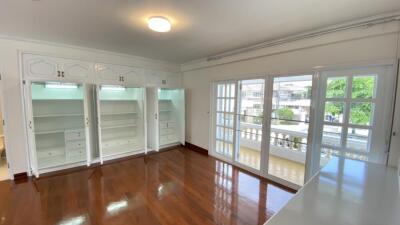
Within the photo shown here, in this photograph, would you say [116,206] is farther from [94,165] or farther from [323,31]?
[323,31]

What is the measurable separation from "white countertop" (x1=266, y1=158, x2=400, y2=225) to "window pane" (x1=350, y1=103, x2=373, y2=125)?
2.92 feet

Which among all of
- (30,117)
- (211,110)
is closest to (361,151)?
(211,110)

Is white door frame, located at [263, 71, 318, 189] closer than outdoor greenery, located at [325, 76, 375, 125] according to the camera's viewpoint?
No

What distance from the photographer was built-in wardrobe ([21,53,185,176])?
3.35m

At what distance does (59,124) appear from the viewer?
3807 mm

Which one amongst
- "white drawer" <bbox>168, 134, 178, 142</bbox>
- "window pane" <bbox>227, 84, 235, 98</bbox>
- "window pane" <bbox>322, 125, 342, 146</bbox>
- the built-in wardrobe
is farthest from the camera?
"white drawer" <bbox>168, 134, 178, 142</bbox>

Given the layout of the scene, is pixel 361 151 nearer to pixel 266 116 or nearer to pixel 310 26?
pixel 266 116

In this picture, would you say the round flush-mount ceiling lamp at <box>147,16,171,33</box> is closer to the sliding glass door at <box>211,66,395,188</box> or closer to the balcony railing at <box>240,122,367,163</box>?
the sliding glass door at <box>211,66,395,188</box>

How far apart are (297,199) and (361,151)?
2.03m

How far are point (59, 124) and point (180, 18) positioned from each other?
353 cm

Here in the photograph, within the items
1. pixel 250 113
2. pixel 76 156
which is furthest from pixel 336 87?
pixel 76 156

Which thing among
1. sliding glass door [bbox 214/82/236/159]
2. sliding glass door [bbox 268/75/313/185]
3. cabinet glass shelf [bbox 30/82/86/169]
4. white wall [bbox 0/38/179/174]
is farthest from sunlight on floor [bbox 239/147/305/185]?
white wall [bbox 0/38/179/174]

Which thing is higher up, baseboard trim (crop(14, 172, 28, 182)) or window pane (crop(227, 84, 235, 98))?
window pane (crop(227, 84, 235, 98))

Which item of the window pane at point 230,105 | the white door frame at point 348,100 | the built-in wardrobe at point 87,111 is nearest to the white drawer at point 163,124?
the built-in wardrobe at point 87,111
